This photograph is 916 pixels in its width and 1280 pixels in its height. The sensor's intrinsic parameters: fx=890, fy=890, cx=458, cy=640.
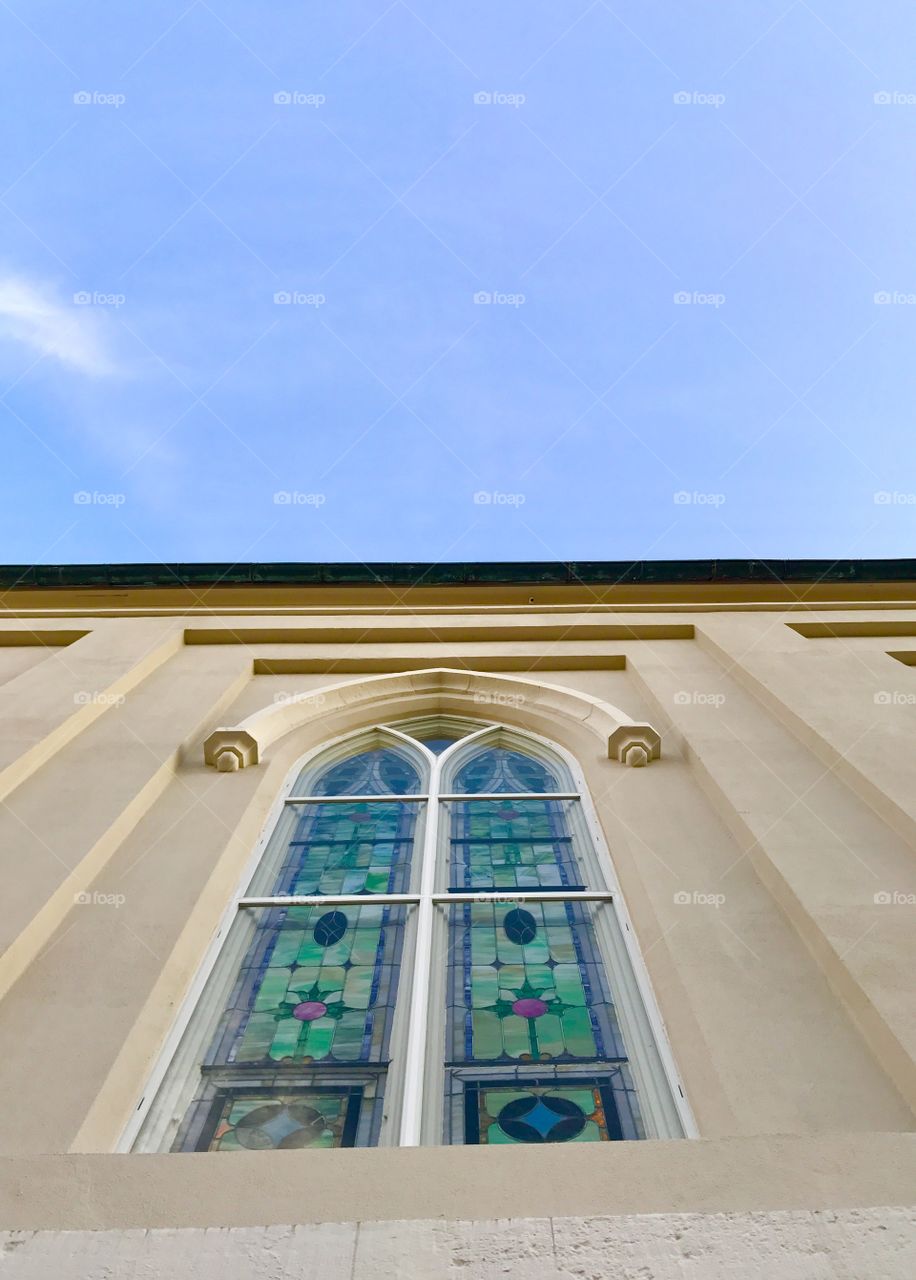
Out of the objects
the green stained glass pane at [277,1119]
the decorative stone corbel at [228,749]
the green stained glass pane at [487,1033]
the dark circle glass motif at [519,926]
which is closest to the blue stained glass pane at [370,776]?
the decorative stone corbel at [228,749]

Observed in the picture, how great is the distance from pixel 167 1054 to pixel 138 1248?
1.97m

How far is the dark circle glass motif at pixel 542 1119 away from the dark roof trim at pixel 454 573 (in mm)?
7311

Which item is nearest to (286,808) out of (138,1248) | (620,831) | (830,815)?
(620,831)

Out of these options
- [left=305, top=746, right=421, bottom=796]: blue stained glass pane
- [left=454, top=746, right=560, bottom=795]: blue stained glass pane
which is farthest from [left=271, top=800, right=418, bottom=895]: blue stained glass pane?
[left=454, top=746, right=560, bottom=795]: blue stained glass pane

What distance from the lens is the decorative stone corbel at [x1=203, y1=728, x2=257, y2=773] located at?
21.2 ft

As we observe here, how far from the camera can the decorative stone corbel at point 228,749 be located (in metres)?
6.46

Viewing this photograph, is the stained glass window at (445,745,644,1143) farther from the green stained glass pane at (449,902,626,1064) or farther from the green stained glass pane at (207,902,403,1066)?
the green stained glass pane at (207,902,403,1066)

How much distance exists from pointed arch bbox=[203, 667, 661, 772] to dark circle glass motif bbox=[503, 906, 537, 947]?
182 cm

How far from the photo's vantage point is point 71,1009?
3.91 metres

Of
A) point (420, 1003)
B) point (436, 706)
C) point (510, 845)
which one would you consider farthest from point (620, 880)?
point (436, 706)

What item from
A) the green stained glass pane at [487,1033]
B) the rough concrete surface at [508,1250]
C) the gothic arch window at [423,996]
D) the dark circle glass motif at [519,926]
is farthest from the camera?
the dark circle glass motif at [519,926]

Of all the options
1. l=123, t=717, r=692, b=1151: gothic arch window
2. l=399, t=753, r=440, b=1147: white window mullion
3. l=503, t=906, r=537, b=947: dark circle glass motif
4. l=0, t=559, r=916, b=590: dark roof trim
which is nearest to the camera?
l=399, t=753, r=440, b=1147: white window mullion

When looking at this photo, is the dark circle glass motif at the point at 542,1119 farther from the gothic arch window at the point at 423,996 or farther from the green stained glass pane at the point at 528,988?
the green stained glass pane at the point at 528,988

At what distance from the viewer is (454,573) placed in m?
10.6
